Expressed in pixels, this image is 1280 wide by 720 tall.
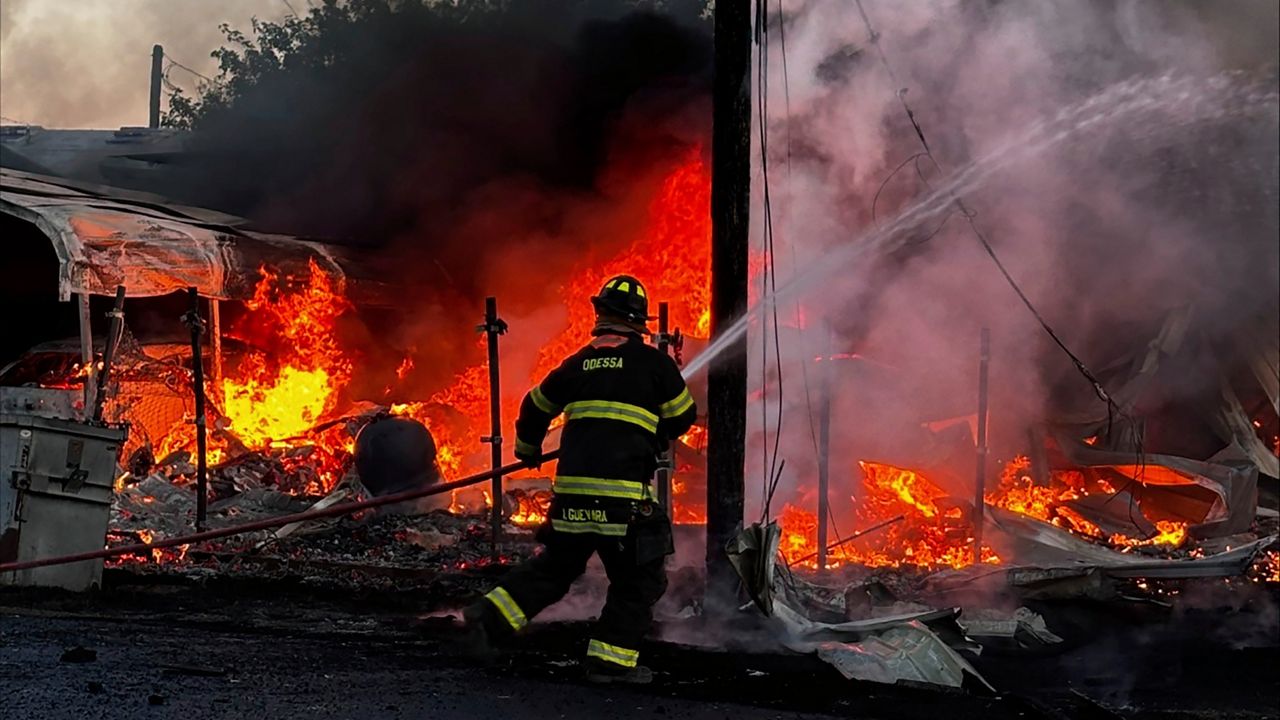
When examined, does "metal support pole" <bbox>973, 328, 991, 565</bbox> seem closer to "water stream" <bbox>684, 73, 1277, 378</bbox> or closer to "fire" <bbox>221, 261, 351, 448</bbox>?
"water stream" <bbox>684, 73, 1277, 378</bbox>

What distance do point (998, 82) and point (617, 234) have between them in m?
4.42

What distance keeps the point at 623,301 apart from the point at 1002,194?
18.8ft

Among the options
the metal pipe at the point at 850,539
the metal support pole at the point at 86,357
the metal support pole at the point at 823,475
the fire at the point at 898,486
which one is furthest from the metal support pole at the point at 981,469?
the metal support pole at the point at 86,357

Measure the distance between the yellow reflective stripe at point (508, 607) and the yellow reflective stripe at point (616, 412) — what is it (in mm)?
860

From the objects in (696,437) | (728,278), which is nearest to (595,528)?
(728,278)

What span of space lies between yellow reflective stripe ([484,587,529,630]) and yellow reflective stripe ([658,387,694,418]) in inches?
42.7

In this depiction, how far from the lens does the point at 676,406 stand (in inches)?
203

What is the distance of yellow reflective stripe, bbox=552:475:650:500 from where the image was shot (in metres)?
4.95

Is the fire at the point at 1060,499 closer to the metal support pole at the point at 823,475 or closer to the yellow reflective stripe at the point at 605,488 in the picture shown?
the metal support pole at the point at 823,475

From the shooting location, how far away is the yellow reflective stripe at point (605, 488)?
4.95m

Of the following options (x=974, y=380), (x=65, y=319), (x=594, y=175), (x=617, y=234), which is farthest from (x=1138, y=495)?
(x=65, y=319)

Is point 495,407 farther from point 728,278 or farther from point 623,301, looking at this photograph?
point 623,301

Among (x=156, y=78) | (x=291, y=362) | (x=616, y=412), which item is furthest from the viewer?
(x=156, y=78)

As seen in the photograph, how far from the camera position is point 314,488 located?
10.6 meters
